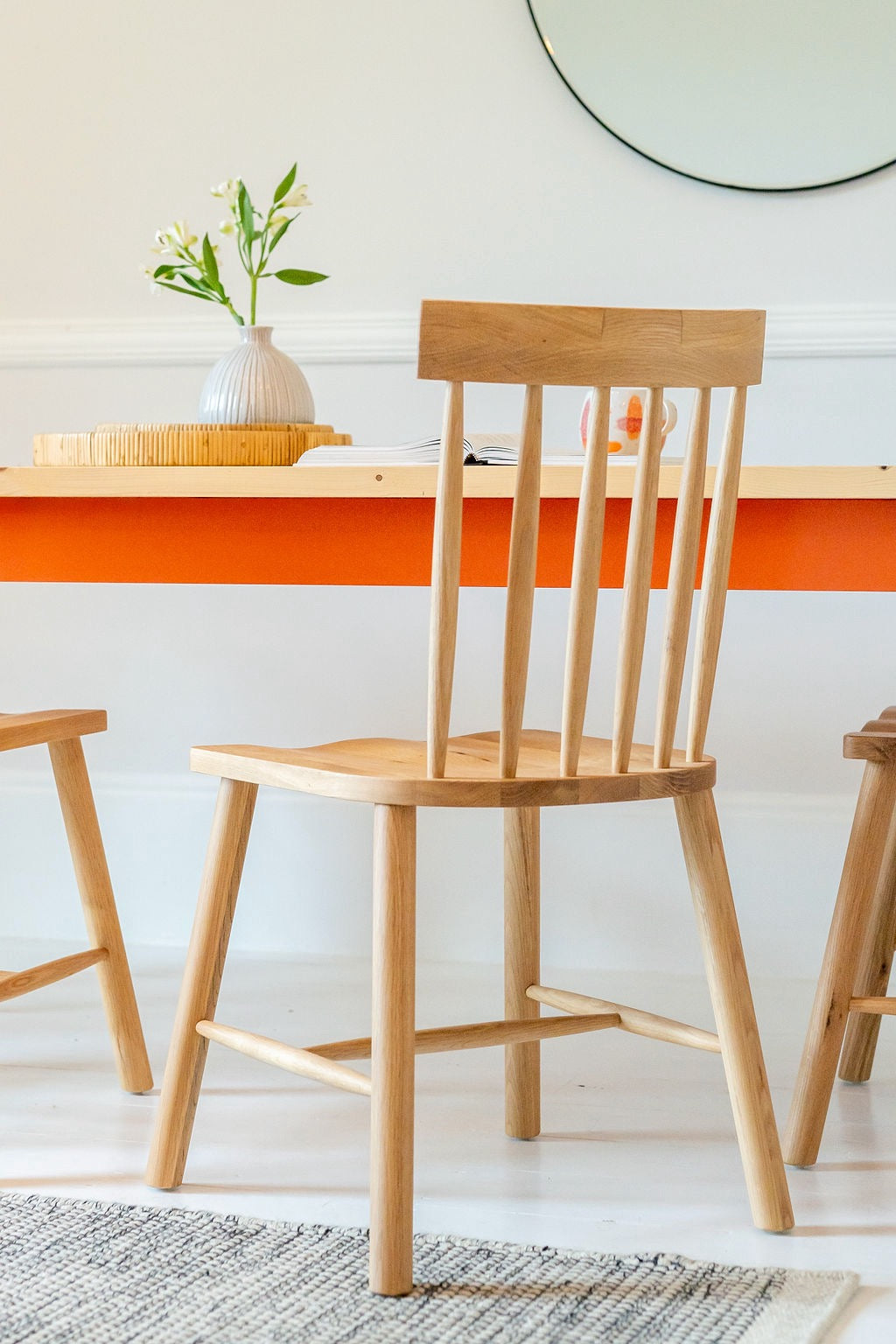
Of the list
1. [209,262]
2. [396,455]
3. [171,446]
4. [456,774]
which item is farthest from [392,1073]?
[209,262]

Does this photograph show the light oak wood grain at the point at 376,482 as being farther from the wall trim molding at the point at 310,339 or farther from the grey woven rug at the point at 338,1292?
the wall trim molding at the point at 310,339

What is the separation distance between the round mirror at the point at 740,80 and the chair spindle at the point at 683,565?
1005mm

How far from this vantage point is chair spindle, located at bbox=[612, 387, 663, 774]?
118 centimetres

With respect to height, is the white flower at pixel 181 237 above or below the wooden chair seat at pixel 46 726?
above

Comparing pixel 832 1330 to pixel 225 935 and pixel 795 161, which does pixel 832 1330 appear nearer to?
Answer: pixel 225 935

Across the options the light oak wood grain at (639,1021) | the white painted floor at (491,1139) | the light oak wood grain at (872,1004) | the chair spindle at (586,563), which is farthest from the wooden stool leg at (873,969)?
the chair spindle at (586,563)

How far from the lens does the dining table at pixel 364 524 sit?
133 centimetres

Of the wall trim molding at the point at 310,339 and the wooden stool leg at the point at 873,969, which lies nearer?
the wooden stool leg at the point at 873,969

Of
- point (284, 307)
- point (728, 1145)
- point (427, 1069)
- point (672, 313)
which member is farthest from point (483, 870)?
point (672, 313)

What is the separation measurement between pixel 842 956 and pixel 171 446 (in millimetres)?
866

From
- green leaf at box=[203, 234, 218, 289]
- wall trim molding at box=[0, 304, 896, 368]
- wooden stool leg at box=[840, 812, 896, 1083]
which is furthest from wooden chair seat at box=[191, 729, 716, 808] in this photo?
wall trim molding at box=[0, 304, 896, 368]

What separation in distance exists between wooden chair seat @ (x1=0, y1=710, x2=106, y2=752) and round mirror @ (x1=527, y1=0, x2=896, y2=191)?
114cm

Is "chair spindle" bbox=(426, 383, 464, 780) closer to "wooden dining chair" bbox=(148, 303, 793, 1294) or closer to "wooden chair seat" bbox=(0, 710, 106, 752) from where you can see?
"wooden dining chair" bbox=(148, 303, 793, 1294)

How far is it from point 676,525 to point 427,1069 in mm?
838
